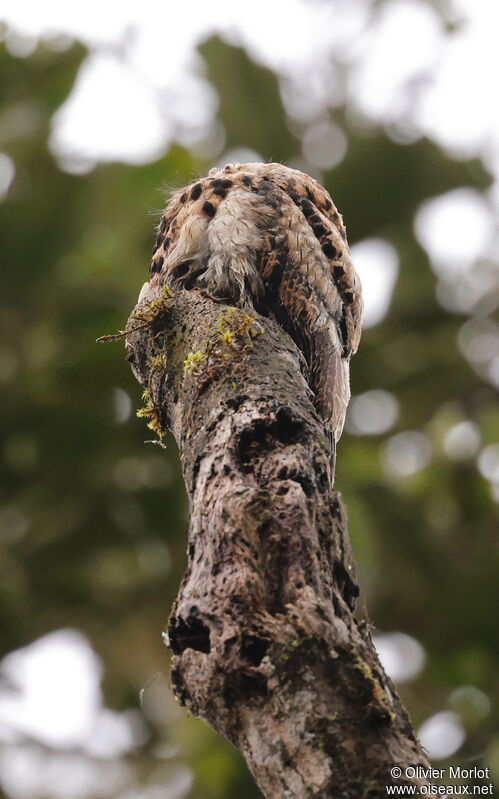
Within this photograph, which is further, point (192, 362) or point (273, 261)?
point (273, 261)

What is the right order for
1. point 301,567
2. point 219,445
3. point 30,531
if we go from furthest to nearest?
point 30,531, point 219,445, point 301,567

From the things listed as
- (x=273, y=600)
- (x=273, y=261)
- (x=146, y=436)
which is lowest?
(x=273, y=600)

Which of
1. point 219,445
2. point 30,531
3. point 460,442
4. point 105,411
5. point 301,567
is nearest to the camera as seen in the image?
point 301,567

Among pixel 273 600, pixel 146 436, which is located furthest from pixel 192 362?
pixel 146 436

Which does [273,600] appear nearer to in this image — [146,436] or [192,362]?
[192,362]

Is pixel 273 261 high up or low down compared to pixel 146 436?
down

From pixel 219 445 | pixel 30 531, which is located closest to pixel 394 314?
pixel 30 531

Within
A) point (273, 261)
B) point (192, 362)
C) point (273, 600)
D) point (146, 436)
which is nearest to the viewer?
point (273, 600)

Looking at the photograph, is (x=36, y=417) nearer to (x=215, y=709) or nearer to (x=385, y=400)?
(x=385, y=400)
